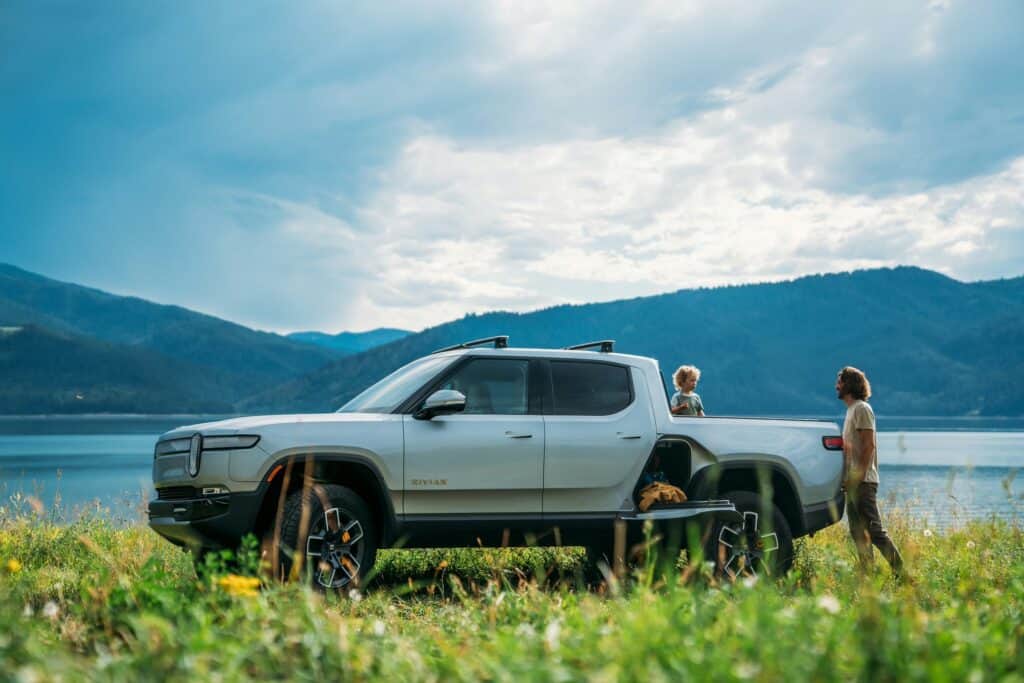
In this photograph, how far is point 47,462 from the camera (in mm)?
55625

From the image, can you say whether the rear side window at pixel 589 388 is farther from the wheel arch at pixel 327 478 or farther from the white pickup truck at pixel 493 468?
the wheel arch at pixel 327 478

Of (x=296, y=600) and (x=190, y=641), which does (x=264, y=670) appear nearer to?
(x=190, y=641)

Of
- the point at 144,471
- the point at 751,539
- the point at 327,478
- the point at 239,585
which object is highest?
the point at 327,478

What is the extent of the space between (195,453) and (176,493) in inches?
18.4

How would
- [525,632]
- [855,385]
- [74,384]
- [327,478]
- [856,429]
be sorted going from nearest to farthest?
1. [525,632]
2. [327,478]
3. [856,429]
4. [855,385]
5. [74,384]

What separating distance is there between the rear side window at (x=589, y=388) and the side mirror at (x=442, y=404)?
0.91 meters

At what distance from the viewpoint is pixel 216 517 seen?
6633 millimetres

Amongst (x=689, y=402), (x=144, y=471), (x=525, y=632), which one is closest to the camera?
(x=525, y=632)

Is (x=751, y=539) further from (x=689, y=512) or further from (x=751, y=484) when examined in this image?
(x=689, y=512)

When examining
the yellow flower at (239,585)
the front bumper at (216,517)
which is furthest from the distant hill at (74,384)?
the yellow flower at (239,585)

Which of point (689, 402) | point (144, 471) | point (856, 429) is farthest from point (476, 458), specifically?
point (144, 471)

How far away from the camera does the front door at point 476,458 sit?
7.02 metres

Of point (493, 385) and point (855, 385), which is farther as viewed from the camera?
point (855, 385)

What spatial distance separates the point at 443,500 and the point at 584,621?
287 centimetres
